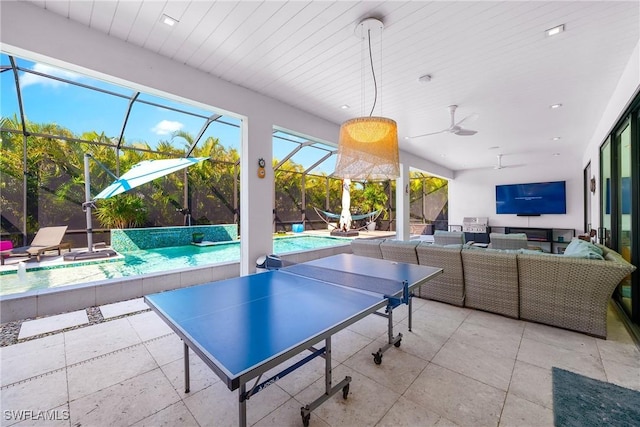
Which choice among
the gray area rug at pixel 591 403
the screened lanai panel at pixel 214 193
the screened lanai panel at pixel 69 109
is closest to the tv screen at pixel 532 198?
the gray area rug at pixel 591 403

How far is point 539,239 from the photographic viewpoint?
8.55m

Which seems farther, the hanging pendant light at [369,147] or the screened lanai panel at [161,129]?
the screened lanai panel at [161,129]

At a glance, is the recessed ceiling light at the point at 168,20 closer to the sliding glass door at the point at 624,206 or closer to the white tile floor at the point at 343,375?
the white tile floor at the point at 343,375

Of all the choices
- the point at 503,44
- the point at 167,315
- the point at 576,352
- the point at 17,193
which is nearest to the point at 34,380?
the point at 167,315

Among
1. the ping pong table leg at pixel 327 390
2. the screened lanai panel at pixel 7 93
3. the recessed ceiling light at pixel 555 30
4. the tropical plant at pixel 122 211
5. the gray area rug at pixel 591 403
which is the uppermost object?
the screened lanai panel at pixel 7 93

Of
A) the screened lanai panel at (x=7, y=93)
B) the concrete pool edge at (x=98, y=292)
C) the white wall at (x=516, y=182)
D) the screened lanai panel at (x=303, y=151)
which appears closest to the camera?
the concrete pool edge at (x=98, y=292)

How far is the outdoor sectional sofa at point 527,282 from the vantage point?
2438 mm

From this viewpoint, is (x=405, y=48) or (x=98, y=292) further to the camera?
(x=98, y=292)

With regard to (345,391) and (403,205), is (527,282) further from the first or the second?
(403,205)

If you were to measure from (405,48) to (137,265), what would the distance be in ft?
21.0

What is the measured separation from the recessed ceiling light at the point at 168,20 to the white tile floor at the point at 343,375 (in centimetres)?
289

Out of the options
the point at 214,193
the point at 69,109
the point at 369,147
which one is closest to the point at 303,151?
the point at 214,193

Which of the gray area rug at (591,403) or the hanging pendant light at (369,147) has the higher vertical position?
the hanging pendant light at (369,147)

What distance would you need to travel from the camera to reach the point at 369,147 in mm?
2203
